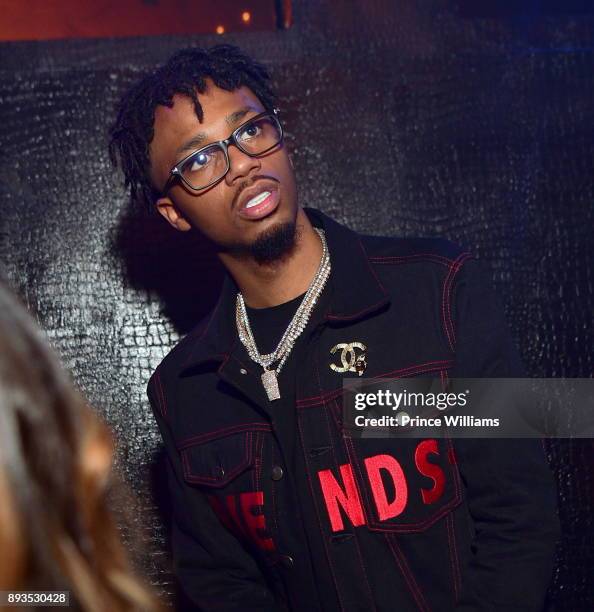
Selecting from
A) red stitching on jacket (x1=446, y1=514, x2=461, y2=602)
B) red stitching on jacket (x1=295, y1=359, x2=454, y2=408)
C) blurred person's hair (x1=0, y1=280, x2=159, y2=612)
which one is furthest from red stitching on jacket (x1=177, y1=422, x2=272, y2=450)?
blurred person's hair (x1=0, y1=280, x2=159, y2=612)

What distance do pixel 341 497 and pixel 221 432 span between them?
42cm

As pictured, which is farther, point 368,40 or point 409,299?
point 368,40

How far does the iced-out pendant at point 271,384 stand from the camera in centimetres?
236

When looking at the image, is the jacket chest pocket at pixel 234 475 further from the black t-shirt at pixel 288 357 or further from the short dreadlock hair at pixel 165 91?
the short dreadlock hair at pixel 165 91

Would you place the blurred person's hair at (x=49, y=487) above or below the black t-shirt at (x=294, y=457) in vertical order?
below

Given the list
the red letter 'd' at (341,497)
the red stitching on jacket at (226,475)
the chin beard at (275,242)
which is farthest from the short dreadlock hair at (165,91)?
the red letter 'd' at (341,497)

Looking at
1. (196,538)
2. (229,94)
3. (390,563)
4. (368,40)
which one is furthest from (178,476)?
(368,40)

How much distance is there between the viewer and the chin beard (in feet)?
7.70

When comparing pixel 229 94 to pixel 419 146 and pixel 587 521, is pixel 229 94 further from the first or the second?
pixel 587 521

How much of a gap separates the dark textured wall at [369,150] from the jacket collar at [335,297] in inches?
15.7

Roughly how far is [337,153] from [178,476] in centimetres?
116

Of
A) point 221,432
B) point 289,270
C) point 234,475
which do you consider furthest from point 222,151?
point 234,475

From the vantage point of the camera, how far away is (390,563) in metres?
2.17

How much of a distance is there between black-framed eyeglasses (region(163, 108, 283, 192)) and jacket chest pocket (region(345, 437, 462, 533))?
83cm
